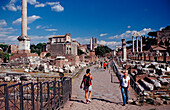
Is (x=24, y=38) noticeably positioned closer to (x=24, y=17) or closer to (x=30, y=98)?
(x=24, y=17)

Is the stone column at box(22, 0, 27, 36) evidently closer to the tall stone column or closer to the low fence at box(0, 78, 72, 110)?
the tall stone column

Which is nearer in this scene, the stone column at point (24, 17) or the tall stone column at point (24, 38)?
the tall stone column at point (24, 38)

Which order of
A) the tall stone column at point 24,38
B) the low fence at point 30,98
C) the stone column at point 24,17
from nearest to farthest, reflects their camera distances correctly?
the low fence at point 30,98 → the tall stone column at point 24,38 → the stone column at point 24,17

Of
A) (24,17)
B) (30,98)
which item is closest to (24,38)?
(24,17)

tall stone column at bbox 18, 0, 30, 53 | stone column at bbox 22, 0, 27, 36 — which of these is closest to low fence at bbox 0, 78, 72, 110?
tall stone column at bbox 18, 0, 30, 53

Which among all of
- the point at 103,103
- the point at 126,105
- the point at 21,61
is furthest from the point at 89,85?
the point at 21,61

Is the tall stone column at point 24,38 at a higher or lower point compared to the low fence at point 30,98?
higher

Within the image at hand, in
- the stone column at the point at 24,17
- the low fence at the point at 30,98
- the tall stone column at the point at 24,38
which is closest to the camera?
the low fence at the point at 30,98

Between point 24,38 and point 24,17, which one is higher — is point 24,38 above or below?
below

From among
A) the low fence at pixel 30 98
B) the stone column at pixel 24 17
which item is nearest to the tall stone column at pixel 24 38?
the stone column at pixel 24 17

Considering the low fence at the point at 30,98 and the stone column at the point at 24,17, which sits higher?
the stone column at the point at 24,17

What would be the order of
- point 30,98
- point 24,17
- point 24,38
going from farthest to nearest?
point 24,17, point 24,38, point 30,98

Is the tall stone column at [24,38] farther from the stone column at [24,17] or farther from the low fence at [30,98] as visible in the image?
the low fence at [30,98]

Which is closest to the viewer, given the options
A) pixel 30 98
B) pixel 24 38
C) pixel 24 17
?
pixel 30 98
